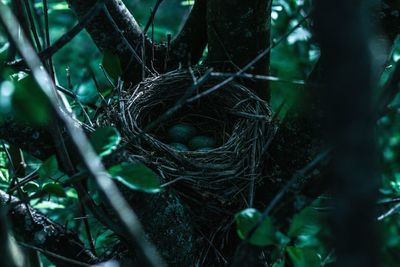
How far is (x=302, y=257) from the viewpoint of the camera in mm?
1034

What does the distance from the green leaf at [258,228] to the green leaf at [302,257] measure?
124mm

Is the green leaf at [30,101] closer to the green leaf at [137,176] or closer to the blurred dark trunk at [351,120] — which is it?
the green leaf at [137,176]

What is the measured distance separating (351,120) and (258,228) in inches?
19.6

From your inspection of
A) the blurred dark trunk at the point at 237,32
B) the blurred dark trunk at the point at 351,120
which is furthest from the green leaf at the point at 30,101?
the blurred dark trunk at the point at 237,32

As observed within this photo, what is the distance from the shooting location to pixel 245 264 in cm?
93

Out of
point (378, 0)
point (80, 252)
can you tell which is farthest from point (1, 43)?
point (378, 0)

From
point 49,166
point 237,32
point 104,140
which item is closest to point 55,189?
point 49,166

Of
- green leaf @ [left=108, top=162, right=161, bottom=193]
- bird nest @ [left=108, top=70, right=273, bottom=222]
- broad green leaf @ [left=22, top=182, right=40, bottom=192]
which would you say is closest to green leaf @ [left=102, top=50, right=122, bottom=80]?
bird nest @ [left=108, top=70, right=273, bottom=222]

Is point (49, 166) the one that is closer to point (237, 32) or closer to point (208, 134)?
point (237, 32)

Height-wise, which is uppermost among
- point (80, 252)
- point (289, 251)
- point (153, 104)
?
point (153, 104)

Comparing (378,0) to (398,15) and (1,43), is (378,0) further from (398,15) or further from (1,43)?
(1,43)

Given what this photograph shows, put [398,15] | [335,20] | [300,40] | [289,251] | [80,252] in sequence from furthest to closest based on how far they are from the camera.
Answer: [300,40] → [80,252] → [398,15] → [289,251] → [335,20]

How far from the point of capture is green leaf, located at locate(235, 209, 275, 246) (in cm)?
92

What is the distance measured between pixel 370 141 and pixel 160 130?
1.50 m
